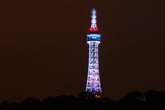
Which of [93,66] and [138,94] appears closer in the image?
[138,94]

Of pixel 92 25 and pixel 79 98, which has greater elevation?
pixel 92 25

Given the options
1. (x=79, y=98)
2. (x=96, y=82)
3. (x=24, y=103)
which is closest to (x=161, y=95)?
(x=79, y=98)

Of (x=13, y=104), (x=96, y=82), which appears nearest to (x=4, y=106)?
(x=13, y=104)

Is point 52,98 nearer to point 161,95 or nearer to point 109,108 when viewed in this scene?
point 109,108

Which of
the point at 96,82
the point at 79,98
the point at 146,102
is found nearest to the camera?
the point at 146,102

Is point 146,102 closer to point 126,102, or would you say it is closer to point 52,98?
point 126,102

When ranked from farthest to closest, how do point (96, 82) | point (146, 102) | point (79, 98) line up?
point (96, 82)
point (79, 98)
point (146, 102)
